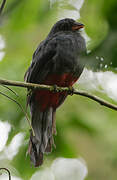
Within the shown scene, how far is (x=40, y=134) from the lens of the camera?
3229 millimetres

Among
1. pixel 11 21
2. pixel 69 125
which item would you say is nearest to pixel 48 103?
pixel 69 125

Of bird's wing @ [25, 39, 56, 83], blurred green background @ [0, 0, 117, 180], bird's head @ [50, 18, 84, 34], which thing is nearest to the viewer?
blurred green background @ [0, 0, 117, 180]

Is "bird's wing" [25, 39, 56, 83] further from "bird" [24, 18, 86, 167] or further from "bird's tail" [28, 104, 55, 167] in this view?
"bird's tail" [28, 104, 55, 167]

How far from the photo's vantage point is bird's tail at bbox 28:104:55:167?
287cm

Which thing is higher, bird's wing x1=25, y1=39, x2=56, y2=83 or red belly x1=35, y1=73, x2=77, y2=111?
bird's wing x1=25, y1=39, x2=56, y2=83

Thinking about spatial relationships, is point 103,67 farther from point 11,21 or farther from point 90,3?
point 11,21

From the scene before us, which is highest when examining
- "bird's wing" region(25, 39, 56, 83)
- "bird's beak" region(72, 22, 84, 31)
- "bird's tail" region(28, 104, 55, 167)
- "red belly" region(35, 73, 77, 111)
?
"bird's beak" region(72, 22, 84, 31)

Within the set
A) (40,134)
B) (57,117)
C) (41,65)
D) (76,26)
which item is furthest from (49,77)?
(76,26)

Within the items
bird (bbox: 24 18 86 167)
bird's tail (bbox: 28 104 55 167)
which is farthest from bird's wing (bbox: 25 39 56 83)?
bird's tail (bbox: 28 104 55 167)

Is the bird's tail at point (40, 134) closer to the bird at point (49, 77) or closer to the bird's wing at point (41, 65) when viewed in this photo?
the bird at point (49, 77)

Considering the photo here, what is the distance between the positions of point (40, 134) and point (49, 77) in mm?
619

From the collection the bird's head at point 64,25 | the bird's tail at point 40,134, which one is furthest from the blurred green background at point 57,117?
the bird's head at point 64,25

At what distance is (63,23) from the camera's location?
3.77 metres

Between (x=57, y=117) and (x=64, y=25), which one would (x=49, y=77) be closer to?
(x=57, y=117)
